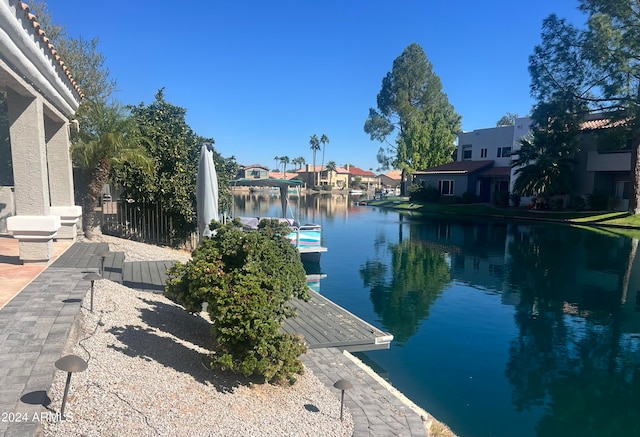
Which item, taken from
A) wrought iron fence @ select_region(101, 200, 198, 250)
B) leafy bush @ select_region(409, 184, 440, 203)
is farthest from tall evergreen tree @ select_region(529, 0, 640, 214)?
wrought iron fence @ select_region(101, 200, 198, 250)

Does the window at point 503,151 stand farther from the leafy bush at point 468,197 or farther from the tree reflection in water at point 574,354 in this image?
the tree reflection in water at point 574,354

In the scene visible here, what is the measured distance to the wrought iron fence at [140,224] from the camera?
1407cm

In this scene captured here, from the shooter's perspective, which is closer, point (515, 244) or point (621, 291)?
point (621, 291)

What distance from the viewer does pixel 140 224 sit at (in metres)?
14.3

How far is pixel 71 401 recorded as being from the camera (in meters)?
3.46

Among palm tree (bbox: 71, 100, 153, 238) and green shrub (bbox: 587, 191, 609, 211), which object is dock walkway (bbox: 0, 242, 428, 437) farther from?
green shrub (bbox: 587, 191, 609, 211)

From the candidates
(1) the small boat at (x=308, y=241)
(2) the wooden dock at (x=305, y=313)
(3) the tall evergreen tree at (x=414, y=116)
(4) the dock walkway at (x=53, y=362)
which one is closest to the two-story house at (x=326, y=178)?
(3) the tall evergreen tree at (x=414, y=116)

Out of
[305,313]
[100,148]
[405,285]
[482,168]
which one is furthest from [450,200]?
[305,313]

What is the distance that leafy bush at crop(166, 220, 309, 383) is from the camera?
4.50 metres

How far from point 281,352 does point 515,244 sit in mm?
21445

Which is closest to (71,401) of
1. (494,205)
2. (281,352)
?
(281,352)

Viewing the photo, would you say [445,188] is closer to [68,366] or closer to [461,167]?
[461,167]

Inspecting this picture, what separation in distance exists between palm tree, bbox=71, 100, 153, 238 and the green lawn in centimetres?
2902

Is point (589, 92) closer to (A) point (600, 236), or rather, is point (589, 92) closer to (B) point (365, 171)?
(A) point (600, 236)
